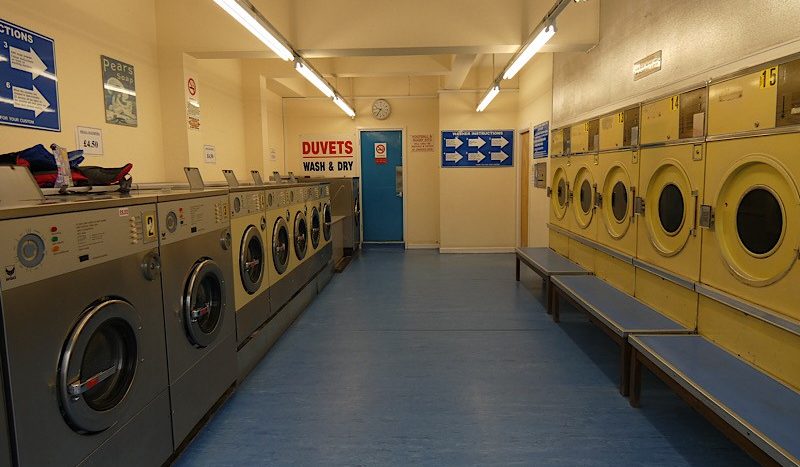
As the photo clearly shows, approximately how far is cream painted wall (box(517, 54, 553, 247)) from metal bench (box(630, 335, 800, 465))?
4.10 m

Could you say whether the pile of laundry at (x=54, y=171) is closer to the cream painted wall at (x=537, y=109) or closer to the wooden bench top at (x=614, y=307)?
the wooden bench top at (x=614, y=307)

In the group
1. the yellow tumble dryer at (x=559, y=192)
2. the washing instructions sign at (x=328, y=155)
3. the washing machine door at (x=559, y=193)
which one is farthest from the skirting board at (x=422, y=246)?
the washing machine door at (x=559, y=193)

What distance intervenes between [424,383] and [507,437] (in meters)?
0.85

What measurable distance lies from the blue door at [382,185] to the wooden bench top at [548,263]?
3.95 metres

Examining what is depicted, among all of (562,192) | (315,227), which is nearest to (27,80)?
(315,227)

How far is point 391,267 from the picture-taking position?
312 inches

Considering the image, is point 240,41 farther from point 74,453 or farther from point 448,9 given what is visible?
point 74,453

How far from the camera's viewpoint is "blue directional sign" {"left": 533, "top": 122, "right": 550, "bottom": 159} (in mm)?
6852

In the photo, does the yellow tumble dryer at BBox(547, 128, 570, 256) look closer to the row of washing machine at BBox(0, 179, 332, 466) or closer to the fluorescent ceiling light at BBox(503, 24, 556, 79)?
the fluorescent ceiling light at BBox(503, 24, 556, 79)

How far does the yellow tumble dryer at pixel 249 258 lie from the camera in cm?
352

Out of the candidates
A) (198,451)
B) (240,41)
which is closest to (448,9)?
→ (240,41)

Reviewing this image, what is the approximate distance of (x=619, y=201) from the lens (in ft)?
14.6

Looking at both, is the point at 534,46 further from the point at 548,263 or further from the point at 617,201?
the point at 548,263

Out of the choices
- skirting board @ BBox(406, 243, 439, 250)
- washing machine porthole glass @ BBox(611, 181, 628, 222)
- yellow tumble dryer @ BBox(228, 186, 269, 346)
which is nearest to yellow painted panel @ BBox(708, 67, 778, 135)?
washing machine porthole glass @ BBox(611, 181, 628, 222)
